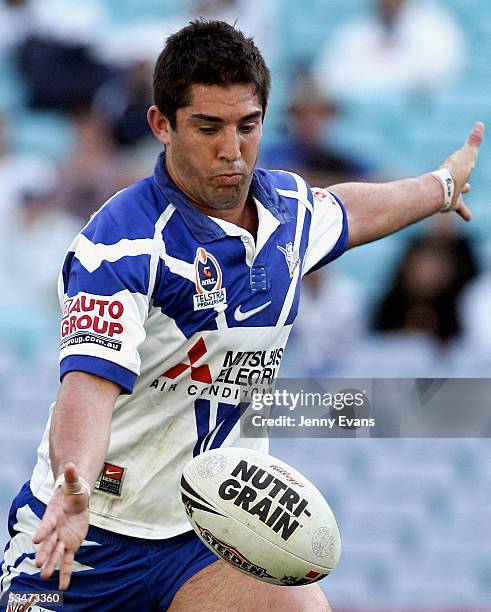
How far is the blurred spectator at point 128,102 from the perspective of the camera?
941 centimetres

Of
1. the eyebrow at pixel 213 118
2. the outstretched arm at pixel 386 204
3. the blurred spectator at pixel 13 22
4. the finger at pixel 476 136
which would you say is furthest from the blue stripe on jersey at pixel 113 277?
the blurred spectator at pixel 13 22

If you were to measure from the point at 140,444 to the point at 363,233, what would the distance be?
4.34ft

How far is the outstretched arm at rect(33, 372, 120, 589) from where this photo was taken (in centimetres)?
316

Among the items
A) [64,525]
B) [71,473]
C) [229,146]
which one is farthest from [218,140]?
[64,525]

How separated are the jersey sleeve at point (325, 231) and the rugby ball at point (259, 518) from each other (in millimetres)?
953

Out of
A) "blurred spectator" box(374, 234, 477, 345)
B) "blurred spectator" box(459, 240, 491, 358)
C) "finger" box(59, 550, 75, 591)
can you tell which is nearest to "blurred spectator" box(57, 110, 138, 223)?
"blurred spectator" box(374, 234, 477, 345)

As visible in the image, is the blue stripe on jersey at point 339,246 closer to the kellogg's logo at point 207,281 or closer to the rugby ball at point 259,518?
the kellogg's logo at point 207,281

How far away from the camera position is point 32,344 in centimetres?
919

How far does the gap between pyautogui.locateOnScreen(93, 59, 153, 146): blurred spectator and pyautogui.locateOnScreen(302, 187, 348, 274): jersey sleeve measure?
4.84m

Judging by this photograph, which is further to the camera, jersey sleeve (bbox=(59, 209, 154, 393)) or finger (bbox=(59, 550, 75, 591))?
jersey sleeve (bbox=(59, 209, 154, 393))

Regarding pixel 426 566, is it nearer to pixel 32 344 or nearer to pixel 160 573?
pixel 32 344

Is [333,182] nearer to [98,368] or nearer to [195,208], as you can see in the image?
[195,208]

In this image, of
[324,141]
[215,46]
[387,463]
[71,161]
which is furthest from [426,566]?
[215,46]

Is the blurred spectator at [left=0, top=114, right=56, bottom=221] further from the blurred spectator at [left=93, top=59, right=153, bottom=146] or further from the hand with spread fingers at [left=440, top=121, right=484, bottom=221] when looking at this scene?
the hand with spread fingers at [left=440, top=121, right=484, bottom=221]
